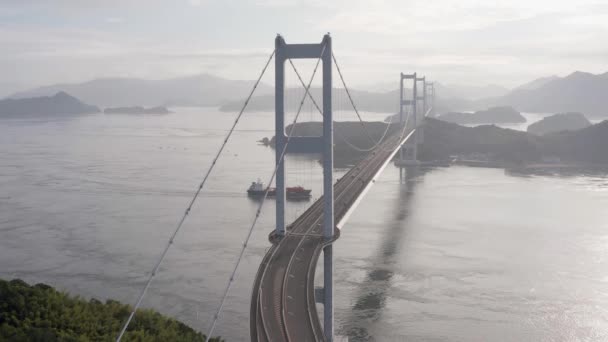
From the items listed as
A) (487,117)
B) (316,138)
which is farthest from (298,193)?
(487,117)

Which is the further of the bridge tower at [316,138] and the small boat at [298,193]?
the small boat at [298,193]

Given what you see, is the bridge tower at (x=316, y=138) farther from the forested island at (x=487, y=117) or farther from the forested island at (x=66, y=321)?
the forested island at (x=487, y=117)

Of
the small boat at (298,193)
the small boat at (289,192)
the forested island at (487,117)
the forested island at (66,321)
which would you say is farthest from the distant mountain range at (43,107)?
the forested island at (66,321)

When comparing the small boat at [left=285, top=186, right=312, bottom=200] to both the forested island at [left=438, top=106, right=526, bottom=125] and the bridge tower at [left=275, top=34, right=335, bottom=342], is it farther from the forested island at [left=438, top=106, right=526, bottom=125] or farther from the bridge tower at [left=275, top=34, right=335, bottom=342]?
the forested island at [left=438, top=106, right=526, bottom=125]

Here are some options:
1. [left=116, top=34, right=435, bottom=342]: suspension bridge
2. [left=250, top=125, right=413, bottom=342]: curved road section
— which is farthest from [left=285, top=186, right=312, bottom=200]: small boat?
[left=250, top=125, right=413, bottom=342]: curved road section

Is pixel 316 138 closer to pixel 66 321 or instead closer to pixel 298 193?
pixel 66 321

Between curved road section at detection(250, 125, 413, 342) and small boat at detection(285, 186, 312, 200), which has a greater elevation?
curved road section at detection(250, 125, 413, 342)
